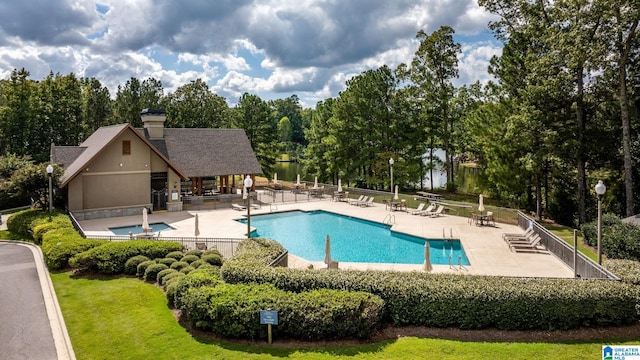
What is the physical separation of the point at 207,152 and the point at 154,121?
4.81m

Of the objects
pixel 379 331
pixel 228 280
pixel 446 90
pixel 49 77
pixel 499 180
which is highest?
pixel 49 77

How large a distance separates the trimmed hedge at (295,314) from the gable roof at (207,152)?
2234 centimetres

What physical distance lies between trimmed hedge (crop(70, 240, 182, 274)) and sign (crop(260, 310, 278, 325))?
815 cm

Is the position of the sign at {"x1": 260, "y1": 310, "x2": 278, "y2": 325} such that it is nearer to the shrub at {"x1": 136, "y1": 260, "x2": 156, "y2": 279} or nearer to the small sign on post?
the small sign on post

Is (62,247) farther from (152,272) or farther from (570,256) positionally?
(570,256)

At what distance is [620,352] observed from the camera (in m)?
9.67

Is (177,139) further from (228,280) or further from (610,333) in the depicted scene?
(610,333)

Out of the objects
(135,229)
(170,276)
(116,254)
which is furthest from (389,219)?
(116,254)

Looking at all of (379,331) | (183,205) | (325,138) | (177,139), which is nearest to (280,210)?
(183,205)

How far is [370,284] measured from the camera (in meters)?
11.5

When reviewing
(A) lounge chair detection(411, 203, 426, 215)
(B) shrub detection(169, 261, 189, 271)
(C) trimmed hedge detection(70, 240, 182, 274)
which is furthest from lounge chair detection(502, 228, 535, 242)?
(C) trimmed hedge detection(70, 240, 182, 274)

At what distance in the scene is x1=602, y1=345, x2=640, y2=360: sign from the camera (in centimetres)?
953

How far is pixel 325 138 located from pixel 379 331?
106 feet

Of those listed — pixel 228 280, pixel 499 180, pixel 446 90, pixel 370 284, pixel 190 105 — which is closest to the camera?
pixel 370 284
